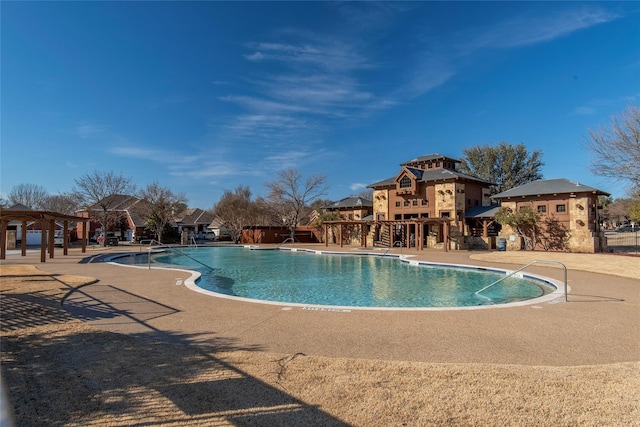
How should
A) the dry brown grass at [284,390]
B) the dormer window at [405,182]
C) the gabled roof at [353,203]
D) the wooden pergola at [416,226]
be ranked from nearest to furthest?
the dry brown grass at [284,390] → the wooden pergola at [416,226] → the dormer window at [405,182] → the gabled roof at [353,203]

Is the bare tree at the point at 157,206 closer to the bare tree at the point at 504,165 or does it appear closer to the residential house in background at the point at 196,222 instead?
the residential house in background at the point at 196,222

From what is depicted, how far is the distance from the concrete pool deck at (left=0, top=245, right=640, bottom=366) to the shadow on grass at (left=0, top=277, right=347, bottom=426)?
55 cm

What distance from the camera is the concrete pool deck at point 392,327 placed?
5051mm

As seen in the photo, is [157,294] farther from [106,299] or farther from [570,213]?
[570,213]

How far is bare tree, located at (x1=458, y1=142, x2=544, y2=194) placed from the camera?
4606 cm

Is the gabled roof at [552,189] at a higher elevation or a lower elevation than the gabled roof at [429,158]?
lower

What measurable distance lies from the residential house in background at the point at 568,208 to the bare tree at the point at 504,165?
19870 mm

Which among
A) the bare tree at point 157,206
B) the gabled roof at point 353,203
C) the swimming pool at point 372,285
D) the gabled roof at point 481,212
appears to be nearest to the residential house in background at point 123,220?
the bare tree at point 157,206

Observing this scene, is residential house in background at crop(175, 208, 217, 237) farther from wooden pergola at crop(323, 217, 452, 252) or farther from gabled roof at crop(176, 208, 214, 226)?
wooden pergola at crop(323, 217, 452, 252)

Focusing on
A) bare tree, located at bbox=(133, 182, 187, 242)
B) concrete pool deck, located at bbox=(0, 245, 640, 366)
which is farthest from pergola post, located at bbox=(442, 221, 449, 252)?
bare tree, located at bbox=(133, 182, 187, 242)

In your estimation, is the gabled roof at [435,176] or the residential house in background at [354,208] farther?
the residential house in background at [354,208]

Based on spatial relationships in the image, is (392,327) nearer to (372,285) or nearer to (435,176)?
(372,285)

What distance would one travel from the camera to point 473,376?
409 cm

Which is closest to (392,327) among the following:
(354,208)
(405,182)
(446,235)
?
(446,235)
